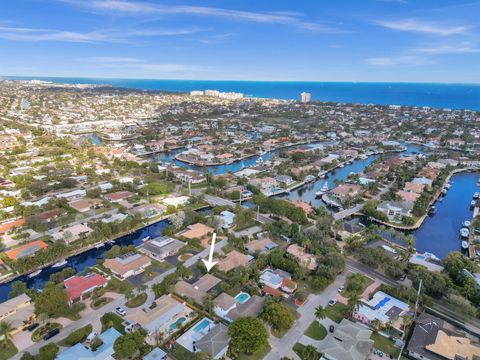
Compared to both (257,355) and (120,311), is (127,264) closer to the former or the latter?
(120,311)

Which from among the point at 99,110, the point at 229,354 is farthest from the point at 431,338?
the point at 99,110

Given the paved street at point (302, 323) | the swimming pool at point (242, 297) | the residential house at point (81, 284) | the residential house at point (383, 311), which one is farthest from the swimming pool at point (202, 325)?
the residential house at point (383, 311)

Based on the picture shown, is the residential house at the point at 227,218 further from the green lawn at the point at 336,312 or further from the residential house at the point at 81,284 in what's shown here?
the green lawn at the point at 336,312

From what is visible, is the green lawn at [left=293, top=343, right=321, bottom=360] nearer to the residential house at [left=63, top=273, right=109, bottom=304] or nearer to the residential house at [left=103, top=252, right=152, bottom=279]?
the residential house at [left=103, top=252, right=152, bottom=279]

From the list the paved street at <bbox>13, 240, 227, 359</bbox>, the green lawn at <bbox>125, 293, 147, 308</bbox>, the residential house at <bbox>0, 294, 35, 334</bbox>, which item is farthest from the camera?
the green lawn at <bbox>125, 293, 147, 308</bbox>

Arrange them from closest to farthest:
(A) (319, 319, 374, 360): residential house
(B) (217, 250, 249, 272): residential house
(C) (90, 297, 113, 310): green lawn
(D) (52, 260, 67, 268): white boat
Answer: (A) (319, 319, 374, 360): residential house
(C) (90, 297, 113, 310): green lawn
(B) (217, 250, 249, 272): residential house
(D) (52, 260, 67, 268): white boat

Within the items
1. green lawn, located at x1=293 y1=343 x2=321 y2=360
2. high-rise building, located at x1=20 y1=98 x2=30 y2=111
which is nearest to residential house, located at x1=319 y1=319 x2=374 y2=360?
green lawn, located at x1=293 y1=343 x2=321 y2=360

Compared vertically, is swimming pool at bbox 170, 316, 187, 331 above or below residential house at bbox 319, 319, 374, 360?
below
